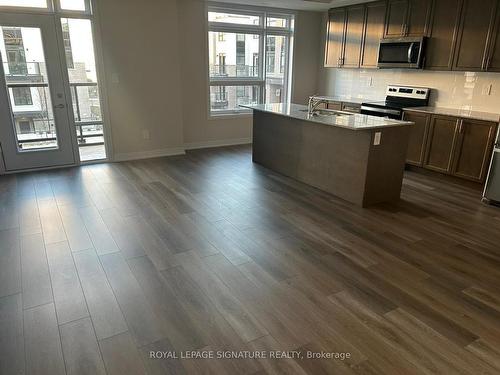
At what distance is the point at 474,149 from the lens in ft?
15.0

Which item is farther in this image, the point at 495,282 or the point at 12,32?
Answer: the point at 12,32

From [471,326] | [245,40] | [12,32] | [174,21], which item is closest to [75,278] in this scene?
[471,326]

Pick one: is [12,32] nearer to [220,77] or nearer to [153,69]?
[153,69]

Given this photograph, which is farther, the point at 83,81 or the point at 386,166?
the point at 83,81

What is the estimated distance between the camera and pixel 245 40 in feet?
22.3

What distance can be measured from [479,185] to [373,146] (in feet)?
6.20

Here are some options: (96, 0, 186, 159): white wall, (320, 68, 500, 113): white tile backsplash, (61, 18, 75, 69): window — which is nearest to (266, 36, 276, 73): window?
(320, 68, 500, 113): white tile backsplash

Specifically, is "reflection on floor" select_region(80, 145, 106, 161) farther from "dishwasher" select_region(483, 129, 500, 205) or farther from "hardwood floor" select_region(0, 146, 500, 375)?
"dishwasher" select_region(483, 129, 500, 205)

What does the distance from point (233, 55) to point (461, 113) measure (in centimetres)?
393

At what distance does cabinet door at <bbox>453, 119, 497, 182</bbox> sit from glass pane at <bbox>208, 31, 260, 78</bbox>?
386cm

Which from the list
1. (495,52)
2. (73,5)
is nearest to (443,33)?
(495,52)

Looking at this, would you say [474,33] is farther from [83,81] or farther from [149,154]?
[83,81]

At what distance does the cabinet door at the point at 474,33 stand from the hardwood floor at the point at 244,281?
5.83 feet

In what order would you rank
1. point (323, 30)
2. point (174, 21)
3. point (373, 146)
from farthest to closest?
point (323, 30), point (174, 21), point (373, 146)
